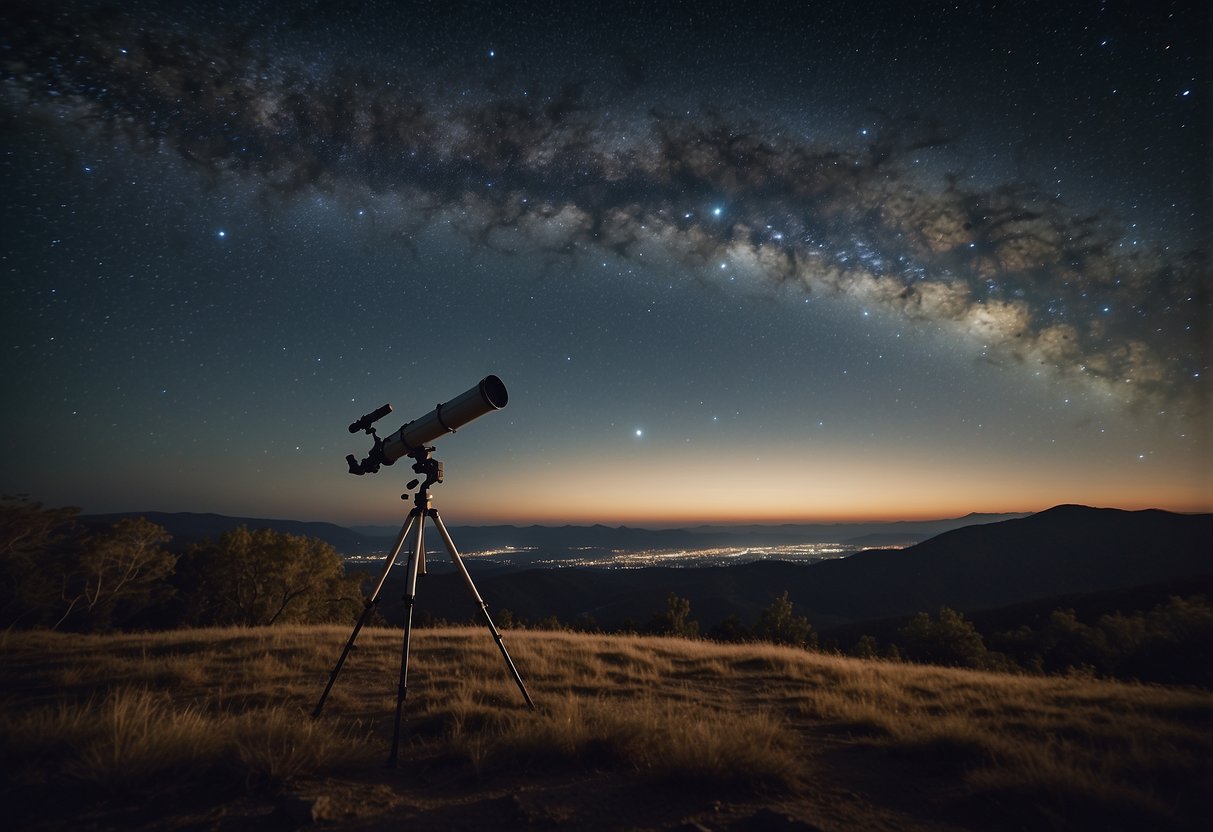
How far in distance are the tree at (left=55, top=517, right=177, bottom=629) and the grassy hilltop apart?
31.0 meters

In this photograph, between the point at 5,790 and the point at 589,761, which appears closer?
the point at 5,790

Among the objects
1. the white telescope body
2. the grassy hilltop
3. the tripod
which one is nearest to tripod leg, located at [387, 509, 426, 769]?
the tripod

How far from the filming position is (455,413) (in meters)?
5.29

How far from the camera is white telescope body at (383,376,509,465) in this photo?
5199 millimetres

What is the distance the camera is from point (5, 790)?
11.6 feet

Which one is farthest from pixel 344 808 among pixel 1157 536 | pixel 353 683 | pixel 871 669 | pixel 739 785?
pixel 1157 536

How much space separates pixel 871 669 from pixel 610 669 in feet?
16.8

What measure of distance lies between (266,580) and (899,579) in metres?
197

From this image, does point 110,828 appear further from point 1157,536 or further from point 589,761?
point 1157,536

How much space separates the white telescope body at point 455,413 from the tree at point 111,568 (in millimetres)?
34319

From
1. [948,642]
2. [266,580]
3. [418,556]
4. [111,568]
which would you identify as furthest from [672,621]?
[418,556]

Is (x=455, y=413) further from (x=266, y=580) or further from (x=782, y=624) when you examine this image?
(x=782, y=624)

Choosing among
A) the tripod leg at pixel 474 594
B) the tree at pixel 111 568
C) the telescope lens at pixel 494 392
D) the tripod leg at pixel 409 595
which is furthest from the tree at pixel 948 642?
the tree at pixel 111 568

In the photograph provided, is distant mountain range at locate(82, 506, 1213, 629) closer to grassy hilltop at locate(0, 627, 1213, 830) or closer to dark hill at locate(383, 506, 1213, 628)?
dark hill at locate(383, 506, 1213, 628)
